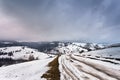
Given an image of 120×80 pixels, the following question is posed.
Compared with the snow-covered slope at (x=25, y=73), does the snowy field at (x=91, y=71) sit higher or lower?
higher

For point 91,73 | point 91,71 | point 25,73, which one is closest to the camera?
point 91,73

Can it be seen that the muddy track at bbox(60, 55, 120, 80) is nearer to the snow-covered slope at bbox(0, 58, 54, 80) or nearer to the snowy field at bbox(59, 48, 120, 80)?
the snowy field at bbox(59, 48, 120, 80)

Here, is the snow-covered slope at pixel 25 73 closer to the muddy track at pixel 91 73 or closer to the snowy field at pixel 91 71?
the snowy field at pixel 91 71

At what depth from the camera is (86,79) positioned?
45.6 feet

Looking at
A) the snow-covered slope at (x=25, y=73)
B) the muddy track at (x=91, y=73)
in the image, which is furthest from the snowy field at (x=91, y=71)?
the snow-covered slope at (x=25, y=73)

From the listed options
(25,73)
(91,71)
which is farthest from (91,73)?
(25,73)

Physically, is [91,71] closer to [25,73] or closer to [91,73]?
[91,73]

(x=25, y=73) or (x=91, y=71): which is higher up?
(x=91, y=71)

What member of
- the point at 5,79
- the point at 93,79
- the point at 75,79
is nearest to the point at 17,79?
the point at 5,79

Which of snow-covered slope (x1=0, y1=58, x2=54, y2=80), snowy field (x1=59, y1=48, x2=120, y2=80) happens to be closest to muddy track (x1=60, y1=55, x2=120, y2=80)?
snowy field (x1=59, y1=48, x2=120, y2=80)

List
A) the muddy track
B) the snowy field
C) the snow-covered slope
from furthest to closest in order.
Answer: the snow-covered slope → the snowy field → the muddy track

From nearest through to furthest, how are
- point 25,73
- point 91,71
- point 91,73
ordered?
point 91,73 < point 91,71 < point 25,73

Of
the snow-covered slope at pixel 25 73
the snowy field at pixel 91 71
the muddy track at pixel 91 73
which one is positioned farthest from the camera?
the snow-covered slope at pixel 25 73

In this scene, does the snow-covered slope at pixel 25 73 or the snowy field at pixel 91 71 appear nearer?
the snowy field at pixel 91 71
